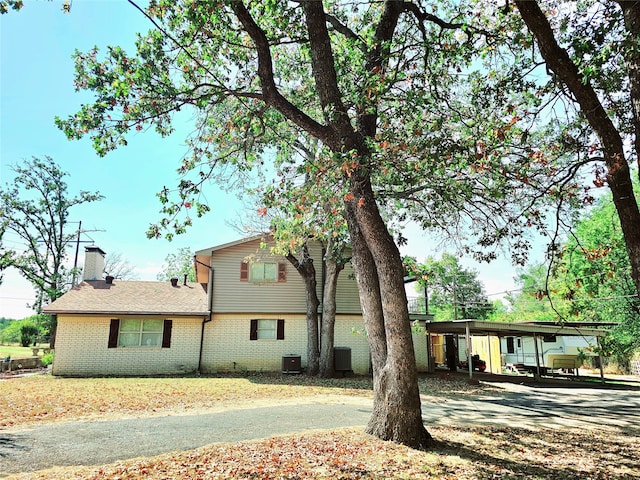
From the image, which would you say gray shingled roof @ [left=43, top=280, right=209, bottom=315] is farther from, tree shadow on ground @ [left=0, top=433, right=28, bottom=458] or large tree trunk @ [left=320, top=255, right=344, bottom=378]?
tree shadow on ground @ [left=0, top=433, right=28, bottom=458]

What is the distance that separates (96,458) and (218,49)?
7.42 m

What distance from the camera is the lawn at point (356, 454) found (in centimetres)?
514

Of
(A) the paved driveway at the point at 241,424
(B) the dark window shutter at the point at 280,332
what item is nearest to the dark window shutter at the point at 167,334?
(B) the dark window shutter at the point at 280,332

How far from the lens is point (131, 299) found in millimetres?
18688

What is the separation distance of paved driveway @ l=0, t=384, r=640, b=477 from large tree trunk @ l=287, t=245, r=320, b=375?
6.33 meters

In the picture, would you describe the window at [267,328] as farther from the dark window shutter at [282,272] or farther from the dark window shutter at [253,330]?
the dark window shutter at [282,272]

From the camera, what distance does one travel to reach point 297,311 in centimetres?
1917

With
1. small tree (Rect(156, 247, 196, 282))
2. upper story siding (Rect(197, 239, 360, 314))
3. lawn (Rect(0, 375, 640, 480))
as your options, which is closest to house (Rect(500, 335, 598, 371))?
upper story siding (Rect(197, 239, 360, 314))

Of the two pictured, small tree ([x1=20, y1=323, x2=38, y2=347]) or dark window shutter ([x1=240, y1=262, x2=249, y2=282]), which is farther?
small tree ([x1=20, y1=323, x2=38, y2=347])

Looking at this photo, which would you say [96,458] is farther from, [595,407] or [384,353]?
[595,407]

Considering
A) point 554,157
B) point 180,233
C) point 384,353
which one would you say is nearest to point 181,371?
point 180,233

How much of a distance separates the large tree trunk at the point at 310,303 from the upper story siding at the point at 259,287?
1.08 metres

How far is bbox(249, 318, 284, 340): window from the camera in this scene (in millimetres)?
18938

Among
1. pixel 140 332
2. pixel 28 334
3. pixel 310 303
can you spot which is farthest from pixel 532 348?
pixel 28 334
